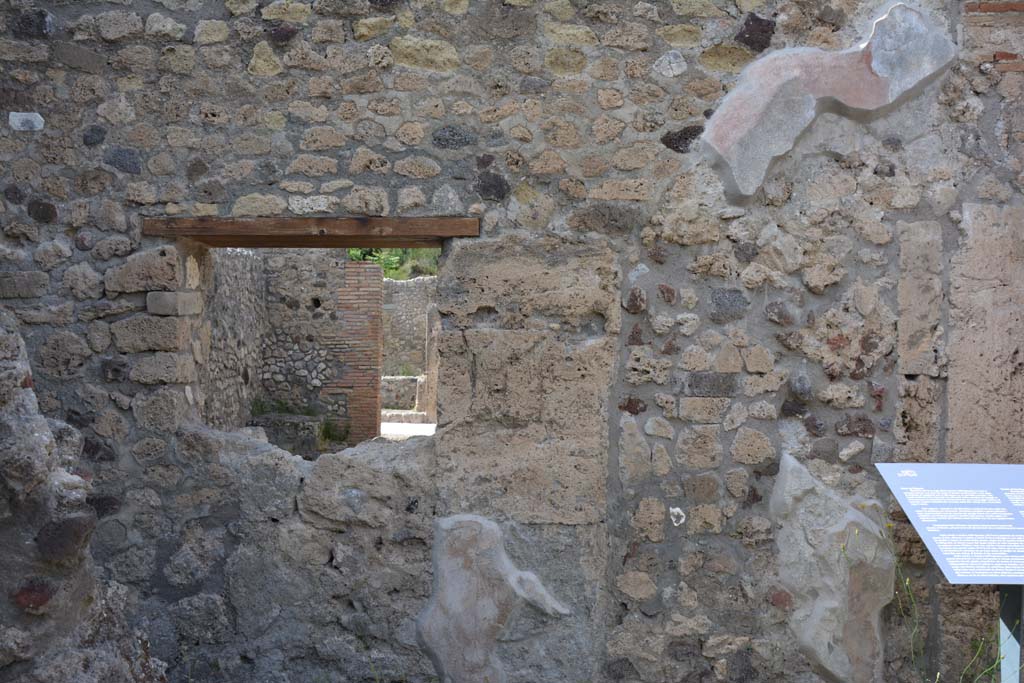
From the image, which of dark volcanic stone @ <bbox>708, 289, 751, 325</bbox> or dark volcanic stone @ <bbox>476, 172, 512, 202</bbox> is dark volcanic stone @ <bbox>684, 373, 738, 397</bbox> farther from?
dark volcanic stone @ <bbox>476, 172, 512, 202</bbox>

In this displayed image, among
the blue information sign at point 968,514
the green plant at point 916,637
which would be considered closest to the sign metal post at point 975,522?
the blue information sign at point 968,514

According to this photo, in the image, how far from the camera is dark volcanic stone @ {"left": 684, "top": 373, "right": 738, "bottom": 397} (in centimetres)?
357

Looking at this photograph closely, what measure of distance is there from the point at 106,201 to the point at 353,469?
1407 mm

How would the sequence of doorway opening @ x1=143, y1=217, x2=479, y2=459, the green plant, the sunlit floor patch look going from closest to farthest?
the green plant → doorway opening @ x1=143, y1=217, x2=479, y2=459 → the sunlit floor patch

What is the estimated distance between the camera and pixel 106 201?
3.62m

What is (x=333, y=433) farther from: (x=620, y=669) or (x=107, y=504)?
(x=620, y=669)

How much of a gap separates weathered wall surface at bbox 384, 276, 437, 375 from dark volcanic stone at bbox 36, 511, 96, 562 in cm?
1492

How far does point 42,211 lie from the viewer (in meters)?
3.63

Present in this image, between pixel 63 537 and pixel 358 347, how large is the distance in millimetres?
6903

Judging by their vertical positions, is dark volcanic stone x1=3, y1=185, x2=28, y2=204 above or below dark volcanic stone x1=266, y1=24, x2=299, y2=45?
below

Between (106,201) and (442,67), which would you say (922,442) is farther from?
(106,201)

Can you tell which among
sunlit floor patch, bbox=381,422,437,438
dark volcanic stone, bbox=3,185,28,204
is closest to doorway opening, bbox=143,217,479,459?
sunlit floor patch, bbox=381,422,437,438

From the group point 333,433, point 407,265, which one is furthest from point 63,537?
point 407,265

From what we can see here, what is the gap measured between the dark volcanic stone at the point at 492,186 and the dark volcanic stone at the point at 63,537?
73.1 inches
